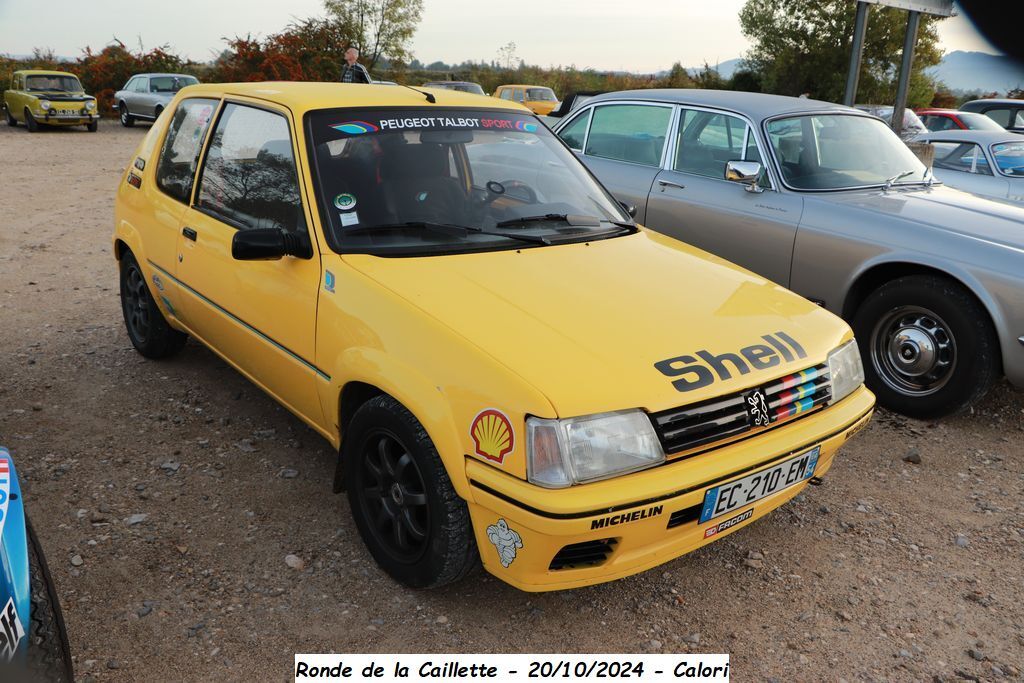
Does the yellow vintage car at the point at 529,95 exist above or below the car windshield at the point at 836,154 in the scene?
above

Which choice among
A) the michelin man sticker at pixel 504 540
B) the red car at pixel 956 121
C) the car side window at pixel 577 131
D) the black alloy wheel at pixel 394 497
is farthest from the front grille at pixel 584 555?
the red car at pixel 956 121

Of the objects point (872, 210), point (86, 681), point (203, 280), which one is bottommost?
point (86, 681)

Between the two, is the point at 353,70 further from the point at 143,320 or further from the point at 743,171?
the point at 743,171

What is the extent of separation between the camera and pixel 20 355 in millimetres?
5055

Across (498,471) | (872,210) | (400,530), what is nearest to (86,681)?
(400,530)

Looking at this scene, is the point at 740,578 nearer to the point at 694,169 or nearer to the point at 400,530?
the point at 400,530

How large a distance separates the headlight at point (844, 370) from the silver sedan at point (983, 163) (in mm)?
5526

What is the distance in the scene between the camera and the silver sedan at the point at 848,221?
421 cm

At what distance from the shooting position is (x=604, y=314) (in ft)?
9.07

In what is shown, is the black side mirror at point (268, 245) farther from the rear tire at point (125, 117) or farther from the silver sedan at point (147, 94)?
the rear tire at point (125, 117)

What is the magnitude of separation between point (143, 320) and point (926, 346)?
451 cm

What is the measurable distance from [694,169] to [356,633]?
3964 mm

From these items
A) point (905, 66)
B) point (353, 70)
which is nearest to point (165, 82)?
point (353, 70)
